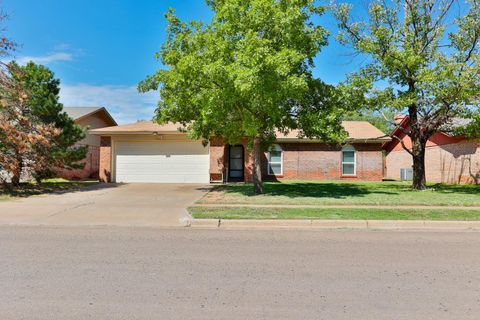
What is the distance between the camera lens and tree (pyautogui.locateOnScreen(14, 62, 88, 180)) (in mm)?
17219

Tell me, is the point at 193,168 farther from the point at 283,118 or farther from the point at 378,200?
the point at 378,200

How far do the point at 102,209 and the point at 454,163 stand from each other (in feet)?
65.3

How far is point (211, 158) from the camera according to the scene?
21328mm

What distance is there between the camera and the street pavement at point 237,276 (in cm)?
414

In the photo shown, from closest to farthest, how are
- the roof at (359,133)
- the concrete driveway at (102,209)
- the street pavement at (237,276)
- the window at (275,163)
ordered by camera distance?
the street pavement at (237,276) → the concrete driveway at (102,209) → the roof at (359,133) → the window at (275,163)

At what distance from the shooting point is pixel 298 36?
1330cm

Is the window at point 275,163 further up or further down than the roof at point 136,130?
further down

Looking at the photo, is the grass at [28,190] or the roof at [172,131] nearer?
the grass at [28,190]

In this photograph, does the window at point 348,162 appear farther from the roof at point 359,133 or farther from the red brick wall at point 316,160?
the roof at point 359,133

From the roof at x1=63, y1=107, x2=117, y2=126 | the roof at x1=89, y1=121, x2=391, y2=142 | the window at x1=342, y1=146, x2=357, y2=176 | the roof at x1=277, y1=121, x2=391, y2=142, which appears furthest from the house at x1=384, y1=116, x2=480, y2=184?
the roof at x1=63, y1=107, x2=117, y2=126

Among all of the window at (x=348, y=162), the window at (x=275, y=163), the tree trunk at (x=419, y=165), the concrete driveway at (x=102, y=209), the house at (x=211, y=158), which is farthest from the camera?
the window at (x=348, y=162)

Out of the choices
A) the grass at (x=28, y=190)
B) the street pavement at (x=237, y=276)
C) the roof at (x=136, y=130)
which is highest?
the roof at (x=136, y=130)

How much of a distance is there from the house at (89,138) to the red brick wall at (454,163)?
21.7m

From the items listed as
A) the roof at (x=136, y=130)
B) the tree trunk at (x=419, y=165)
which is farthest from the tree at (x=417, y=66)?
the roof at (x=136, y=130)
